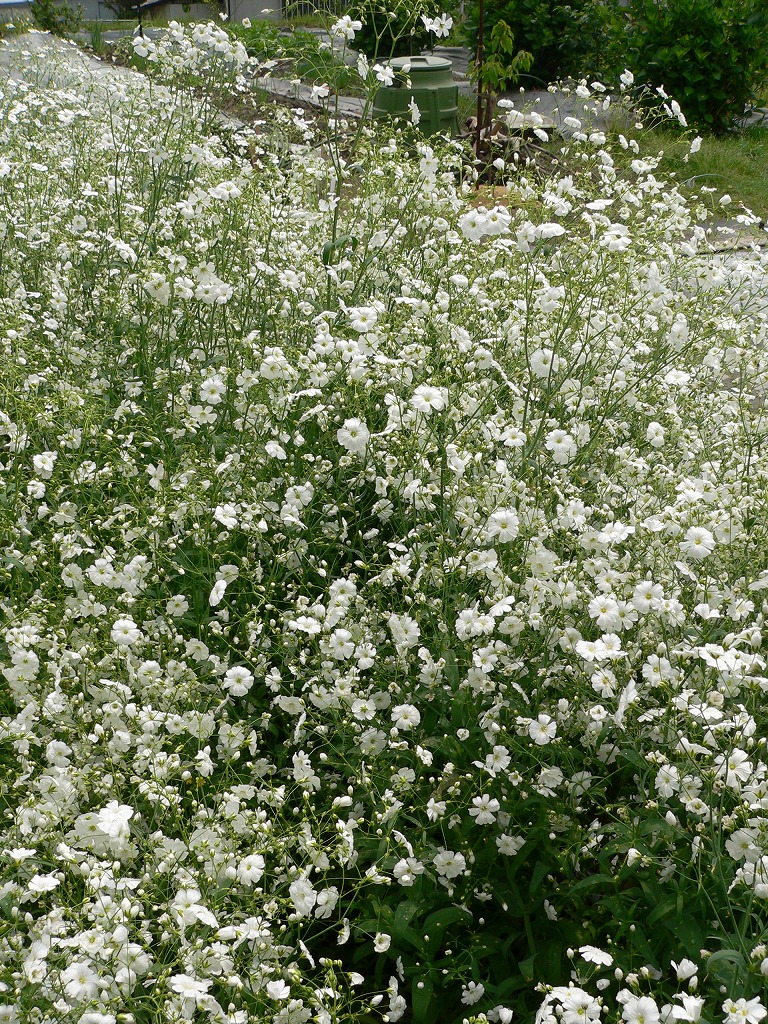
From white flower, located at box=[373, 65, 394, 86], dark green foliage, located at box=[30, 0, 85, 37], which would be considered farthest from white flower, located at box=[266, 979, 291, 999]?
dark green foliage, located at box=[30, 0, 85, 37]

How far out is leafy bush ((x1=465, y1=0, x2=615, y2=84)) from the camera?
13062 millimetres

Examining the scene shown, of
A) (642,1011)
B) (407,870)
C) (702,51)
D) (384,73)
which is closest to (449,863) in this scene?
(407,870)

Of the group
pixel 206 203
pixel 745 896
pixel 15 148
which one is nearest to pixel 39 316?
pixel 206 203

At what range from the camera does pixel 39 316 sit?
212 inches

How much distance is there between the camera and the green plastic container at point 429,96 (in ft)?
30.3

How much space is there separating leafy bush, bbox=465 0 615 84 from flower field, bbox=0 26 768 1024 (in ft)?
31.2

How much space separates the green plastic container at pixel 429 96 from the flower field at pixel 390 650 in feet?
16.4

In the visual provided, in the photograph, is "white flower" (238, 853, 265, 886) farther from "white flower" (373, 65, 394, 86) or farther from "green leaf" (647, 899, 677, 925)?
"white flower" (373, 65, 394, 86)

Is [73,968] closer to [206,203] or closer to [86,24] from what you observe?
[206,203]

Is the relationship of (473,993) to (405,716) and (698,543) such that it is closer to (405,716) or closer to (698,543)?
(405,716)

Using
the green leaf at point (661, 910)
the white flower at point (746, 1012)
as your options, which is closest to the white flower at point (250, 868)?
the green leaf at point (661, 910)

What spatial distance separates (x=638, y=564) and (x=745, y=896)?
3.60 feet

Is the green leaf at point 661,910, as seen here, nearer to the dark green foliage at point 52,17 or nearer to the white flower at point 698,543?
the white flower at point 698,543

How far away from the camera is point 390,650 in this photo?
327 centimetres
